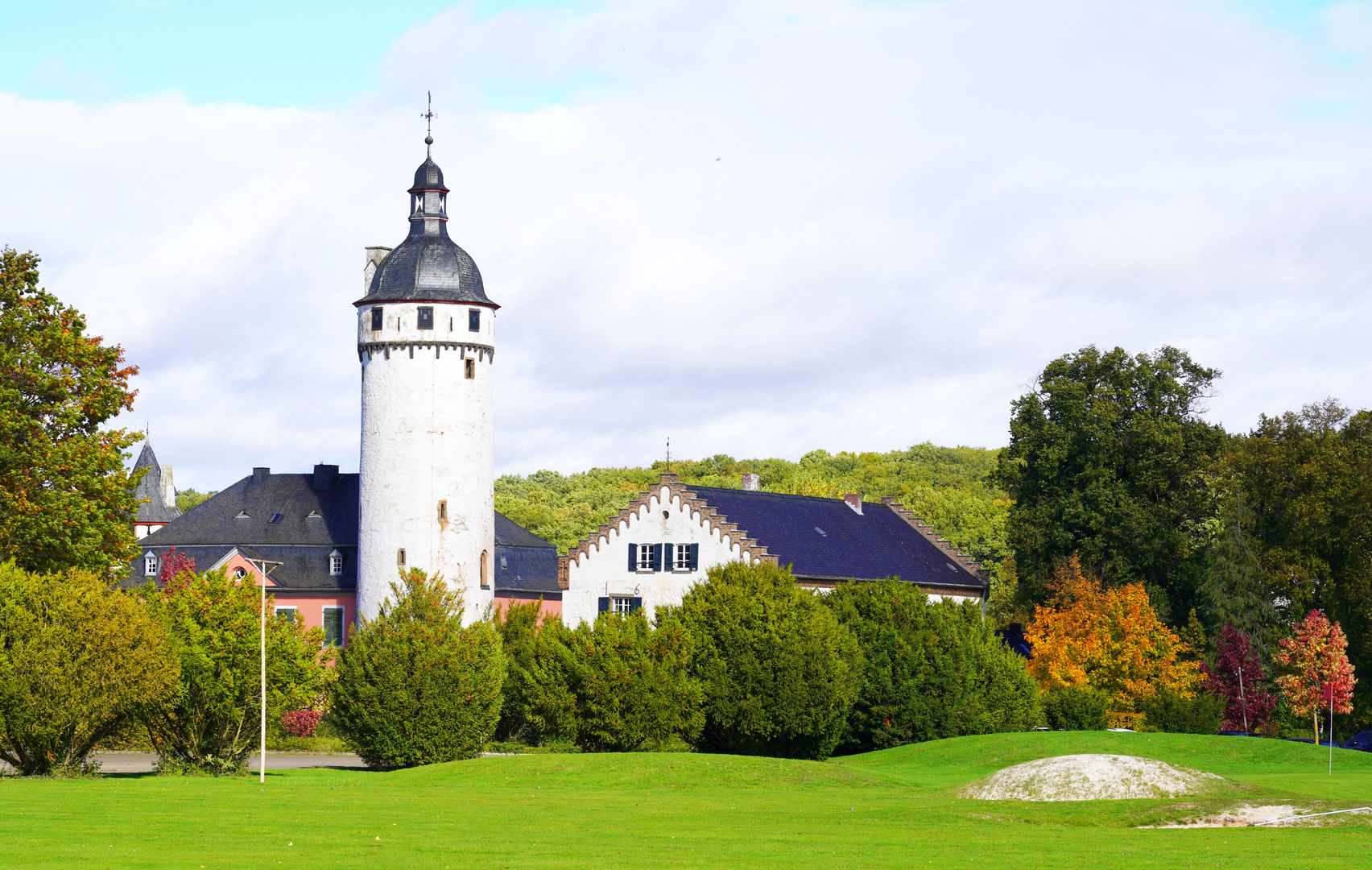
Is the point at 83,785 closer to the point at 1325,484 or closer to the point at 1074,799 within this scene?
the point at 1074,799

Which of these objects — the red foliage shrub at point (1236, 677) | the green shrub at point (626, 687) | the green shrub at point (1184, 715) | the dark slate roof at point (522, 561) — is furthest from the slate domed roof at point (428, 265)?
the red foliage shrub at point (1236, 677)

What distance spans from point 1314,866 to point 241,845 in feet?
53.0

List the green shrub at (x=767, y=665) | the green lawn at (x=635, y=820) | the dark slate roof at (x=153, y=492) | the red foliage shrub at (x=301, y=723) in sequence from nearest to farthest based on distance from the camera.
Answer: the green lawn at (x=635, y=820) → the green shrub at (x=767, y=665) → the red foliage shrub at (x=301, y=723) → the dark slate roof at (x=153, y=492)

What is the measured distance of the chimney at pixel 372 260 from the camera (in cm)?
6700

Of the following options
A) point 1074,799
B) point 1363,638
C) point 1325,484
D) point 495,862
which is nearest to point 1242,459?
point 1325,484

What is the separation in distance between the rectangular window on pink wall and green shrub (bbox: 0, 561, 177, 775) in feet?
101

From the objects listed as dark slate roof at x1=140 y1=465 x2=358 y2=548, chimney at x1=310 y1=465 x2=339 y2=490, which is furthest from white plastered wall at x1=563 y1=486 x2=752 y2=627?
chimney at x1=310 y1=465 x2=339 y2=490

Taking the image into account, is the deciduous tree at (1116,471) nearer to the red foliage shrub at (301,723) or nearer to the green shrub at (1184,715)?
the green shrub at (1184,715)

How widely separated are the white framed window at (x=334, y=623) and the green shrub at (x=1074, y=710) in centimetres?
3150

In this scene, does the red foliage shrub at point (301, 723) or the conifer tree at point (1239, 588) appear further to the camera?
the conifer tree at point (1239, 588)

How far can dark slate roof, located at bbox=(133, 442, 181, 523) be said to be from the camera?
9512cm

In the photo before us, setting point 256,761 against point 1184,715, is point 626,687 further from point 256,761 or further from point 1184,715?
point 1184,715

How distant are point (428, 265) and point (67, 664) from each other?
28.4 metres

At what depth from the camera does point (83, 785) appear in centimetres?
3594
